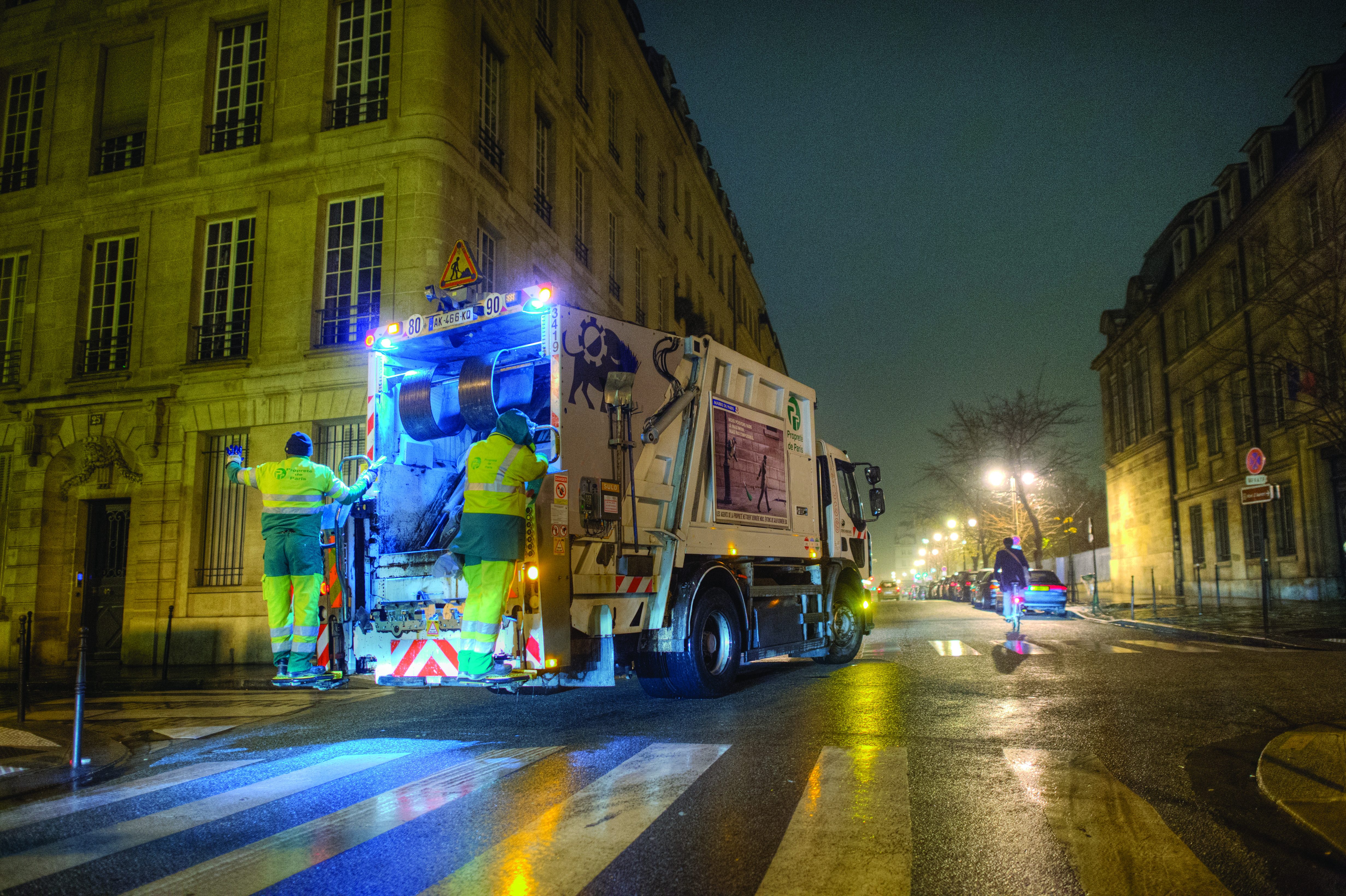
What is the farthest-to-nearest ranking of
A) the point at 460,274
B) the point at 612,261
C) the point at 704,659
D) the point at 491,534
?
the point at 612,261 < the point at 460,274 < the point at 704,659 < the point at 491,534

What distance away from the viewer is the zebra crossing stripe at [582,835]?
3.41 m

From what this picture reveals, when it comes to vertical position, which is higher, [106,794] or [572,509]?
[572,509]

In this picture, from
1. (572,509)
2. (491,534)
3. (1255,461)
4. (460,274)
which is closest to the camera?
(491,534)

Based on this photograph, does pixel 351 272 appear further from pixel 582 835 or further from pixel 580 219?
pixel 582 835

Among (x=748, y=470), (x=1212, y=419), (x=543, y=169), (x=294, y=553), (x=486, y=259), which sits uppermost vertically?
(x=543, y=169)

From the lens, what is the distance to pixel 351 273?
49.9 feet

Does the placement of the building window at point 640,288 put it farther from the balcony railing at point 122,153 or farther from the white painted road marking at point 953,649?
the white painted road marking at point 953,649

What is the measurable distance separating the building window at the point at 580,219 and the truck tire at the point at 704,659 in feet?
44.1

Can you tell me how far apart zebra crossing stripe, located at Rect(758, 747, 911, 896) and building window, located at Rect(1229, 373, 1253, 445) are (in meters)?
26.7

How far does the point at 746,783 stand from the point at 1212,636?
45.7 feet

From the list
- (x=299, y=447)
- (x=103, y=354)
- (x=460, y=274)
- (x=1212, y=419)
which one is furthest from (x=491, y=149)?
(x=1212, y=419)

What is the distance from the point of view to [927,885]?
3398 mm

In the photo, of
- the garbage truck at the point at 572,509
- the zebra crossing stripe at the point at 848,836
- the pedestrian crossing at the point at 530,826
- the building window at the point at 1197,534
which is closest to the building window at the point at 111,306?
the garbage truck at the point at 572,509

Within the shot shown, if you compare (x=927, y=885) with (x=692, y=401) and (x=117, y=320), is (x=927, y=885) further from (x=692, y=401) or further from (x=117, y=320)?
(x=117, y=320)
